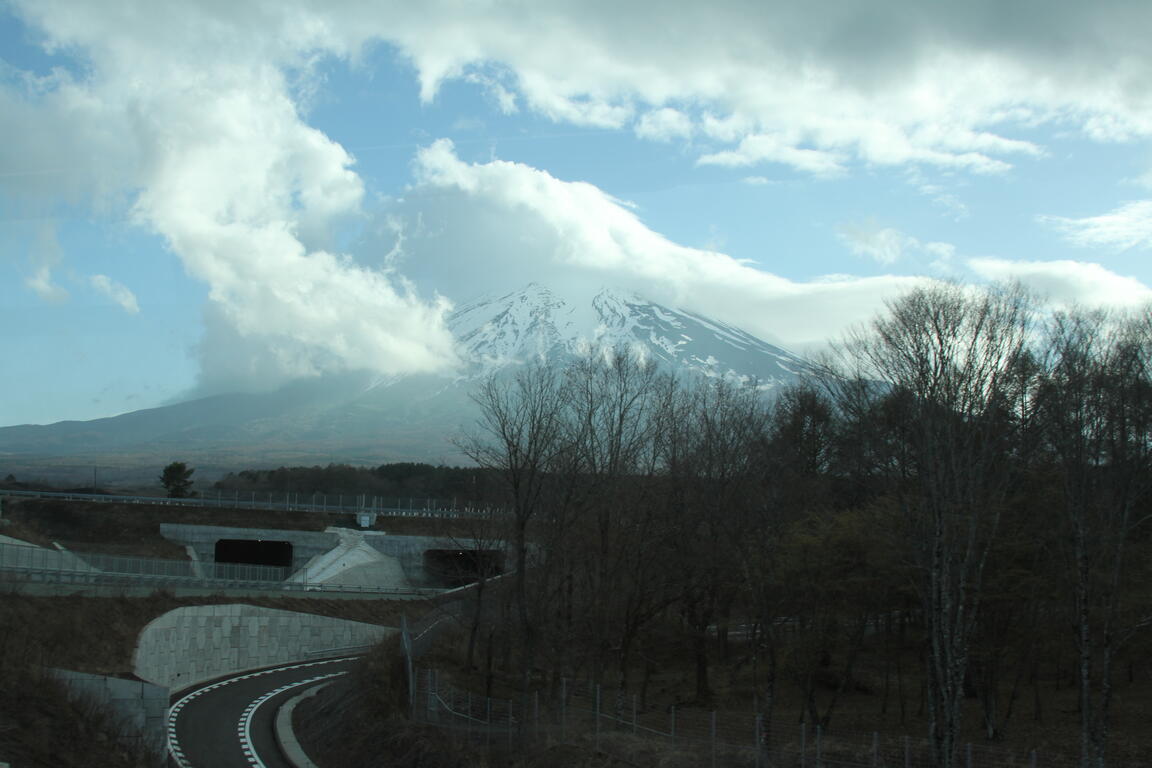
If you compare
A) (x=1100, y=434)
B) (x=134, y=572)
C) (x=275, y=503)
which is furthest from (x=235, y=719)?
(x=275, y=503)

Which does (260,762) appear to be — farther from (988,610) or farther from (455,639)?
(988,610)

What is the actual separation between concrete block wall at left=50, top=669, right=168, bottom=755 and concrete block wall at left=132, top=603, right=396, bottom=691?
332 inches

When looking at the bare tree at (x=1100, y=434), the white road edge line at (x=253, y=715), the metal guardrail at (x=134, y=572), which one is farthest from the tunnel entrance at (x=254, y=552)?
the bare tree at (x=1100, y=434)

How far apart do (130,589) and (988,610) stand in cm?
2873

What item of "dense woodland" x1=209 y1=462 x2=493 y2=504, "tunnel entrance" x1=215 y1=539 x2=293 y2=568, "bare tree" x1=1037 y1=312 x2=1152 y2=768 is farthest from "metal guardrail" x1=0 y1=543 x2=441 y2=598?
"dense woodland" x1=209 y1=462 x2=493 y2=504

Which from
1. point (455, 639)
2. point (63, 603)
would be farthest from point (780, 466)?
point (63, 603)

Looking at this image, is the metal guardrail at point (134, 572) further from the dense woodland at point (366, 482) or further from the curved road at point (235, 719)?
the dense woodland at point (366, 482)

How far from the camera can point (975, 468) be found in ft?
65.7

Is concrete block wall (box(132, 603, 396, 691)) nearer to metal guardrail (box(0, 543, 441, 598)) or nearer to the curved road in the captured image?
the curved road

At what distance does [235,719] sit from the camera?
2866 cm

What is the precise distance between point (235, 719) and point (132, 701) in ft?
23.6

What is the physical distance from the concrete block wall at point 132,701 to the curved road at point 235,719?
5.02 ft

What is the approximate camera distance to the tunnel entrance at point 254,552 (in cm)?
7100

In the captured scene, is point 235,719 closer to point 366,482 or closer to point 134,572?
point 134,572
